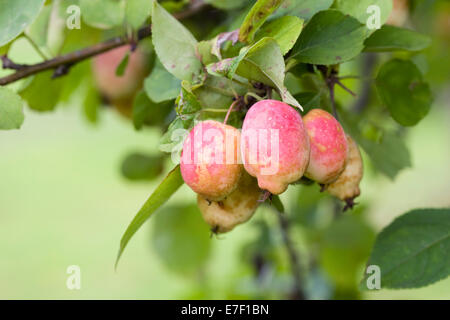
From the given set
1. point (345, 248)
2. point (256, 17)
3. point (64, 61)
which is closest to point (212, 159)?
point (256, 17)

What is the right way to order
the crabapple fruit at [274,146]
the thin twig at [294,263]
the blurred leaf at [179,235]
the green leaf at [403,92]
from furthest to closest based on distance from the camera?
the blurred leaf at [179,235] < the thin twig at [294,263] < the green leaf at [403,92] < the crabapple fruit at [274,146]

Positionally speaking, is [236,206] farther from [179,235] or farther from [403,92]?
[179,235]

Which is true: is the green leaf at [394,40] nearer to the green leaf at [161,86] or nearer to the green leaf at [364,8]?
the green leaf at [364,8]

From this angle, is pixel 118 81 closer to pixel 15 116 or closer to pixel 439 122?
pixel 15 116

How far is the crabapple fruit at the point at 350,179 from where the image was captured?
604 millimetres

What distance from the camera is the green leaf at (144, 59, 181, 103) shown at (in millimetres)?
670

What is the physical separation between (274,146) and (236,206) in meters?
0.12

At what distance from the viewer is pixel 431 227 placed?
2.35 feet

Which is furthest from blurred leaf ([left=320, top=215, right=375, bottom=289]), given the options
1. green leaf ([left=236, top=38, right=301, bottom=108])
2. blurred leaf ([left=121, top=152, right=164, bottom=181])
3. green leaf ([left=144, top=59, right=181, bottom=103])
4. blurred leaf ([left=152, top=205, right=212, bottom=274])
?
green leaf ([left=236, top=38, right=301, bottom=108])

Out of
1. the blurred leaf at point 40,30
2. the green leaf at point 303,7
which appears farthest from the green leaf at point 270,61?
the blurred leaf at point 40,30

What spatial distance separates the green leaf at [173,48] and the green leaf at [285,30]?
2.7 inches

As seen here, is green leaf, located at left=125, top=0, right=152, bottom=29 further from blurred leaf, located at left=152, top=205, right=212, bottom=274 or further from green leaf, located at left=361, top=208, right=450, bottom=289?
blurred leaf, located at left=152, top=205, right=212, bottom=274

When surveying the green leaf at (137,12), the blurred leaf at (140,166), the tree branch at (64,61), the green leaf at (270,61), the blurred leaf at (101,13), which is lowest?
the blurred leaf at (140,166)

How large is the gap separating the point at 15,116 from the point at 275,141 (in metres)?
0.29
